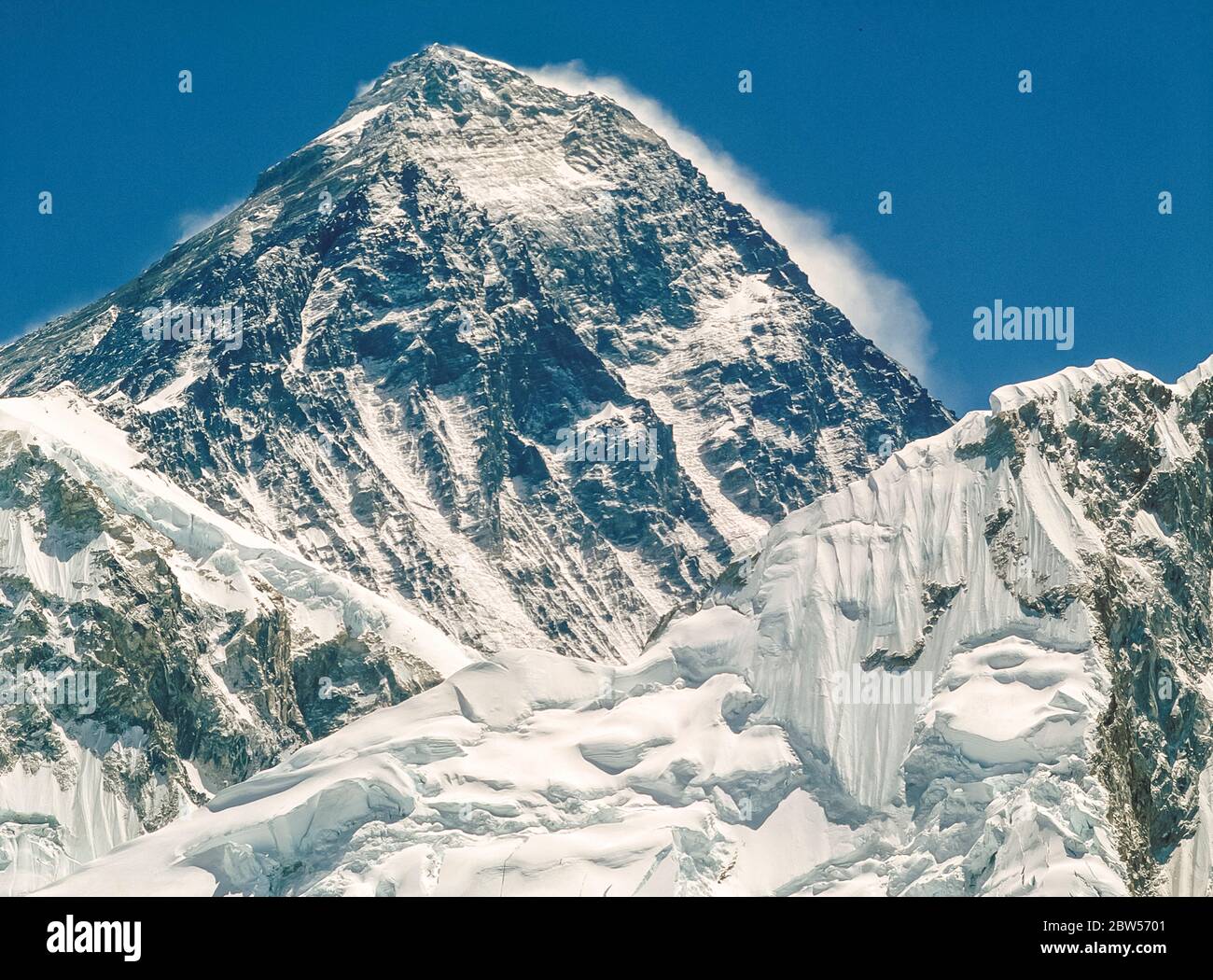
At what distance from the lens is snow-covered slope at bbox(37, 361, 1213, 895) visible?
171m

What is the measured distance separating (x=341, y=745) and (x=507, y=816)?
19.1 m

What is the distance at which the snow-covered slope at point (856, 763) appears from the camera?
171 meters

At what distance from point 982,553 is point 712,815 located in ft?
106

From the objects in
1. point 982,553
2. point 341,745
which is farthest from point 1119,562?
point 341,745

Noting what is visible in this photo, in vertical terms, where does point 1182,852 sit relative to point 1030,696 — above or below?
below

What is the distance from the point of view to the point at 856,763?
7254 inches

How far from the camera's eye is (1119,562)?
19450 cm
